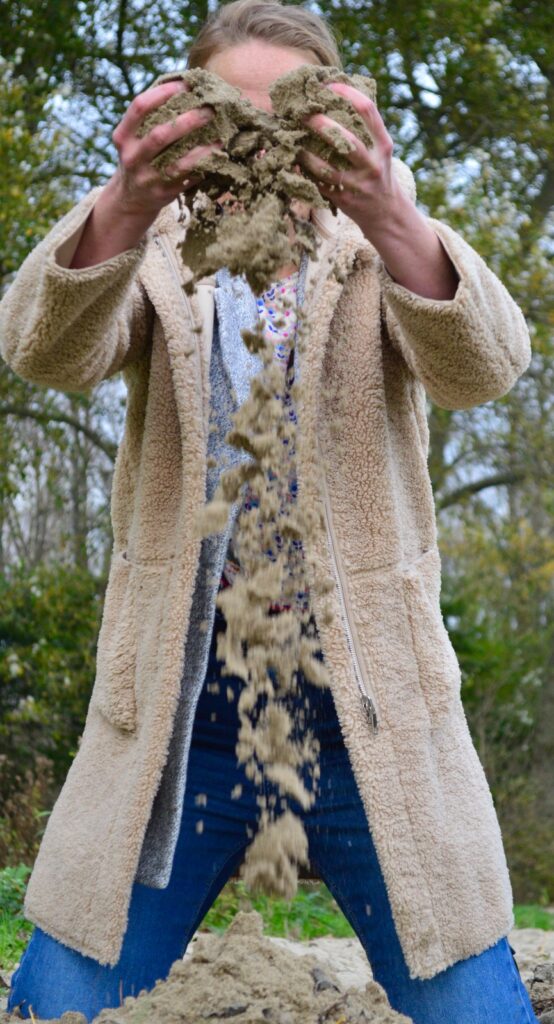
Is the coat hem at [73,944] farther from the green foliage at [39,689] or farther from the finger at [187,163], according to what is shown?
the green foliage at [39,689]

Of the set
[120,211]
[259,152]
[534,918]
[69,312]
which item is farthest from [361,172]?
[534,918]

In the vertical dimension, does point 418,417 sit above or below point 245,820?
above

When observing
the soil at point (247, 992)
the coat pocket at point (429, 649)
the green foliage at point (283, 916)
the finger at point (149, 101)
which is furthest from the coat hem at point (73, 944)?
the green foliage at point (283, 916)

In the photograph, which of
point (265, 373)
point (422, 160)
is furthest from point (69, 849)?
point (422, 160)

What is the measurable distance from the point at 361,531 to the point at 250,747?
457mm

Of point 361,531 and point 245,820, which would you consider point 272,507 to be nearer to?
point 361,531

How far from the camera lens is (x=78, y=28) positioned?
22.3 ft

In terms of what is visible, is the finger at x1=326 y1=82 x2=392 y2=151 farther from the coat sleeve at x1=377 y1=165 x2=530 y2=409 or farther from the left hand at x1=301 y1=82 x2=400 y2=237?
the coat sleeve at x1=377 y1=165 x2=530 y2=409

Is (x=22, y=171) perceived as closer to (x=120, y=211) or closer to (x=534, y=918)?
(x=120, y=211)

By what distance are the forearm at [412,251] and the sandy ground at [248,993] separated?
3.87 ft

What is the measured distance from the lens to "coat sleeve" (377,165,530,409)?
214 centimetres

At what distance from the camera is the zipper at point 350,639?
2.23 metres

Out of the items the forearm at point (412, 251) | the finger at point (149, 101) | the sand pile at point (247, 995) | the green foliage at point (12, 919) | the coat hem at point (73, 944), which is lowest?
the sand pile at point (247, 995)

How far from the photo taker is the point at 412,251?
2.15 m
